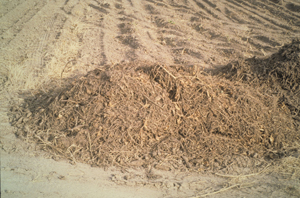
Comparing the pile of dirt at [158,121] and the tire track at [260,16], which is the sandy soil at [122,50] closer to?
the tire track at [260,16]

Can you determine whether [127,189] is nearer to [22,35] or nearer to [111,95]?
[111,95]

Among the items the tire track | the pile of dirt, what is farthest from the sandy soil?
the pile of dirt

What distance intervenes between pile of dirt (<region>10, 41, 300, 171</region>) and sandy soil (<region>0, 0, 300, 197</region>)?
0.26m

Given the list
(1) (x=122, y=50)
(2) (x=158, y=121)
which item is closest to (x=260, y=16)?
(1) (x=122, y=50)

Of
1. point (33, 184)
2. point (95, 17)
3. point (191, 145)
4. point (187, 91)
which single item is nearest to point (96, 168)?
point (33, 184)

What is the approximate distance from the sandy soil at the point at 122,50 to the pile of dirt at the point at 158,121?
0.26m

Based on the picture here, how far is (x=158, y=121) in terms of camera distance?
399cm

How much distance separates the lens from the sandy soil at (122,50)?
3213 millimetres

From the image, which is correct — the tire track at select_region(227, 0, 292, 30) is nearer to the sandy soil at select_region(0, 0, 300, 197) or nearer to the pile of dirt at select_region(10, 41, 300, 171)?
the sandy soil at select_region(0, 0, 300, 197)

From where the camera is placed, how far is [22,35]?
6.87 metres

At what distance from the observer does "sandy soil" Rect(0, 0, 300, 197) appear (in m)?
3.21

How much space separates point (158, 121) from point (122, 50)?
10.7 feet

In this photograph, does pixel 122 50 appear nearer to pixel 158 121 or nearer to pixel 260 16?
pixel 158 121

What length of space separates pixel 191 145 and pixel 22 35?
581 cm
